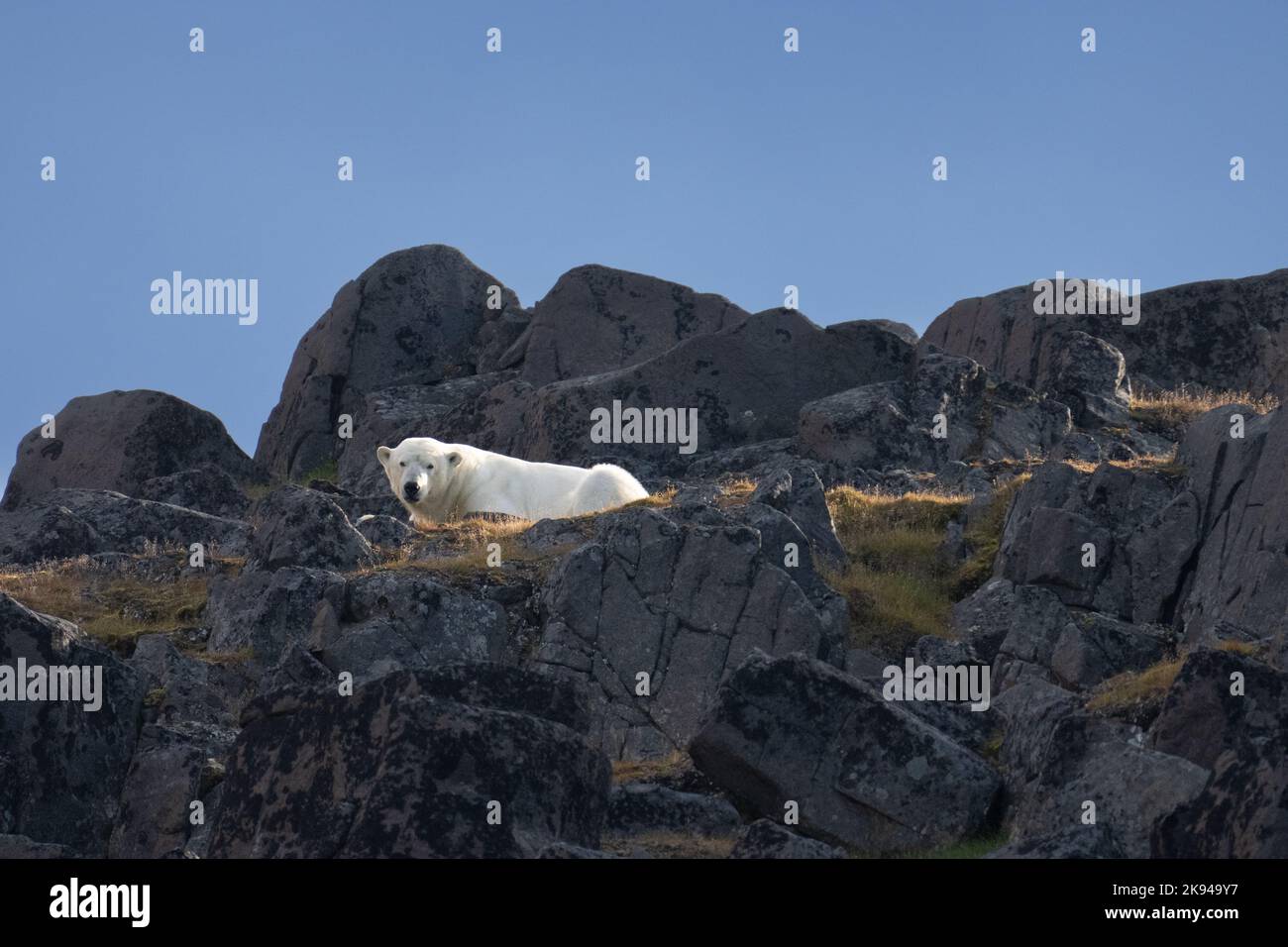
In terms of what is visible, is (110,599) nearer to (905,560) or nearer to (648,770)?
(648,770)

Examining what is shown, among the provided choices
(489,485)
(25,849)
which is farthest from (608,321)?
(25,849)

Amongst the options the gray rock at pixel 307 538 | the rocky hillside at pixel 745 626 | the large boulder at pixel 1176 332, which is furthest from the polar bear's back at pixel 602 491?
the large boulder at pixel 1176 332

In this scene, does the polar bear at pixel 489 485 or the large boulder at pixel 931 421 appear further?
the large boulder at pixel 931 421

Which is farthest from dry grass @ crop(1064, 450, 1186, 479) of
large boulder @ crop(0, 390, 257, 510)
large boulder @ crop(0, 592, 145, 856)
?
large boulder @ crop(0, 390, 257, 510)

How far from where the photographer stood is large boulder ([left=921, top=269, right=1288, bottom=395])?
4341 centimetres

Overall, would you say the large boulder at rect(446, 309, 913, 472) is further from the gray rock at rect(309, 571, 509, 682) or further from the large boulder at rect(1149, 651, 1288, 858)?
the large boulder at rect(1149, 651, 1288, 858)

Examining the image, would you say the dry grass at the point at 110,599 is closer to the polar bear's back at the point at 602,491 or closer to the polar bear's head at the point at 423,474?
the polar bear's head at the point at 423,474

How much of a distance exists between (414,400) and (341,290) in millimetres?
6386

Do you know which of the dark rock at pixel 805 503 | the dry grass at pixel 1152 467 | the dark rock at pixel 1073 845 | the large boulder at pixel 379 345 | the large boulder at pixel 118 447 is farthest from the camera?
the large boulder at pixel 379 345

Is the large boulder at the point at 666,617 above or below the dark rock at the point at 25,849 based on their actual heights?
above

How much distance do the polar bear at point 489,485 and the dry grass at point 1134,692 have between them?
1275 centimetres

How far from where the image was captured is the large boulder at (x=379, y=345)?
163 feet
